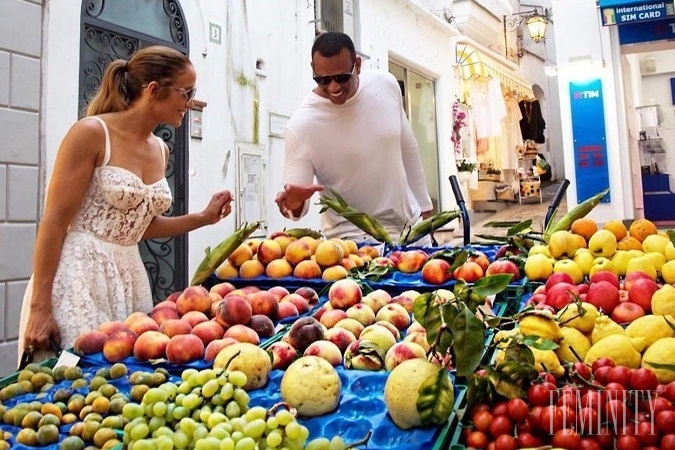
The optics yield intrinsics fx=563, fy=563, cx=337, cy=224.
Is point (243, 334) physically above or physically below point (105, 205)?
below

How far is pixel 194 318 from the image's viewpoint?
1897 millimetres

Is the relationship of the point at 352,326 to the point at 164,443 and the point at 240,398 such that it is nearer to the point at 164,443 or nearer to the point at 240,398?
the point at 240,398

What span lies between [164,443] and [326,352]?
22.2 inches

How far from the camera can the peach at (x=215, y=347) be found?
1659mm

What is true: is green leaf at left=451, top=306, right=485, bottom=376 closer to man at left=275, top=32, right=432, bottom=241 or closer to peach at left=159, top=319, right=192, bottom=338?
peach at left=159, top=319, right=192, bottom=338

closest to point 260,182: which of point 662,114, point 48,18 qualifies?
point 48,18

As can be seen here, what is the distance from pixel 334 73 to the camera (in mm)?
2758

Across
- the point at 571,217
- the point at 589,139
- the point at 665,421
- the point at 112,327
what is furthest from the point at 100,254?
the point at 589,139

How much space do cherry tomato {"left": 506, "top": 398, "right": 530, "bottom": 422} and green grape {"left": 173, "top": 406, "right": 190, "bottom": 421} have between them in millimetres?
703

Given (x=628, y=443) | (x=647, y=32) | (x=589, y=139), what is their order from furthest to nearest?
(x=589, y=139) < (x=647, y=32) < (x=628, y=443)

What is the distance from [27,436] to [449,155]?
11.4 meters

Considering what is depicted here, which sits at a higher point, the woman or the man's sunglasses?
the man's sunglasses

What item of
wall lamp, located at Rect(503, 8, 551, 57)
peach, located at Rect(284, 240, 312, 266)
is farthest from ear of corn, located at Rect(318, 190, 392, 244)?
wall lamp, located at Rect(503, 8, 551, 57)

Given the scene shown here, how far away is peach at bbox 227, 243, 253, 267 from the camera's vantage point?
2.71m
